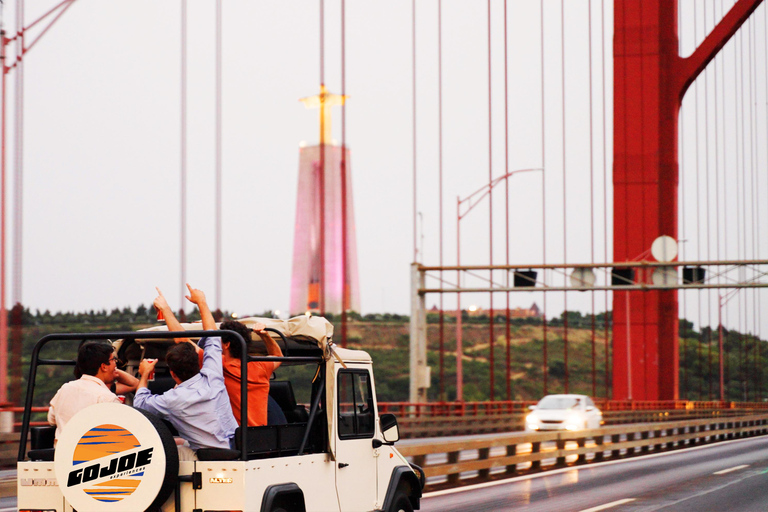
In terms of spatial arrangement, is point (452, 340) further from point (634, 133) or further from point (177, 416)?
point (177, 416)

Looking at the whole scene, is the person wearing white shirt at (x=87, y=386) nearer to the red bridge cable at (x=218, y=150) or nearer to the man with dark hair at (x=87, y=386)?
the man with dark hair at (x=87, y=386)

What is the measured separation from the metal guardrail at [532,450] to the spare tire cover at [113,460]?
7.35 metres

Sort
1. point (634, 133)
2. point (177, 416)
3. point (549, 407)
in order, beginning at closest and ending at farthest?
point (177, 416)
point (549, 407)
point (634, 133)

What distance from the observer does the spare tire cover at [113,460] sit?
5.60 m

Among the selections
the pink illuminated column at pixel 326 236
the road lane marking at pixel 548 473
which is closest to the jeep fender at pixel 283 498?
the road lane marking at pixel 548 473

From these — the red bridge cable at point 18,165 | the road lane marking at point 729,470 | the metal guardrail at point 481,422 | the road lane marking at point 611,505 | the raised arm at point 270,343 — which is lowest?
the metal guardrail at point 481,422

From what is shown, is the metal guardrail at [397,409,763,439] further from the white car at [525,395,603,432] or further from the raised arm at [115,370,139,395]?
the raised arm at [115,370,139,395]

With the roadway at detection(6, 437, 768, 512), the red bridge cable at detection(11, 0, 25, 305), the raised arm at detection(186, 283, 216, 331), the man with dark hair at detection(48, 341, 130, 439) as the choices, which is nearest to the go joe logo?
the man with dark hair at detection(48, 341, 130, 439)

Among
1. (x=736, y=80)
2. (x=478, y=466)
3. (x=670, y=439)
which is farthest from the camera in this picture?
(x=736, y=80)

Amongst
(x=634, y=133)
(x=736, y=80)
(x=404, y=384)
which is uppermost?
(x=736, y=80)

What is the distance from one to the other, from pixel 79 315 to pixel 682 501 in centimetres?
3648

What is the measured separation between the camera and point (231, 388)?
652 centimetres

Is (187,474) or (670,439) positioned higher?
(187,474)

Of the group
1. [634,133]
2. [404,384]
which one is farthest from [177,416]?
[404,384]
